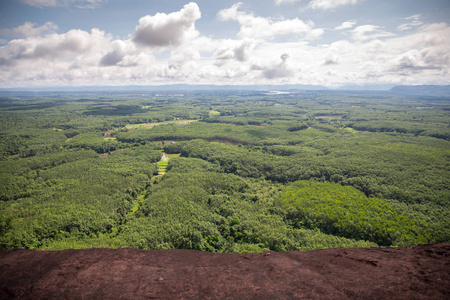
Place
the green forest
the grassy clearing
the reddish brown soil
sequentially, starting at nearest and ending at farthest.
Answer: the reddish brown soil → the green forest → the grassy clearing

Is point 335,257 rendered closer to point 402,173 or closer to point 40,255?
point 40,255

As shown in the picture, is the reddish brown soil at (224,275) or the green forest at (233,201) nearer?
the reddish brown soil at (224,275)

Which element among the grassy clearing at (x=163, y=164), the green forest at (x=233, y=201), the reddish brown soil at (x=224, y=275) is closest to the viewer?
Result: the reddish brown soil at (x=224, y=275)

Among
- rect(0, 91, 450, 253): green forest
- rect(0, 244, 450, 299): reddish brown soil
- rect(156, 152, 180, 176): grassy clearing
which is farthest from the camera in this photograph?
rect(156, 152, 180, 176): grassy clearing

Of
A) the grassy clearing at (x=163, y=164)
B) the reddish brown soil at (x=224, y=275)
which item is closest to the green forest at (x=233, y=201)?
the grassy clearing at (x=163, y=164)

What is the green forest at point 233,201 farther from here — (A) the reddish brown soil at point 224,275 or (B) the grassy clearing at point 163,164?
→ (A) the reddish brown soil at point 224,275

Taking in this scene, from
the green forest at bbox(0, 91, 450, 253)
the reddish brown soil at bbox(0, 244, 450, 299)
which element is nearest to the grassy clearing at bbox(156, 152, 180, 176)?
the green forest at bbox(0, 91, 450, 253)

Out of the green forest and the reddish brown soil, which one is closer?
Result: the reddish brown soil

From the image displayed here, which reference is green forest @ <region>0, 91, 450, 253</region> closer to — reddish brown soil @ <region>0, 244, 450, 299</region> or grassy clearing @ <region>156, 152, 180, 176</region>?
grassy clearing @ <region>156, 152, 180, 176</region>
